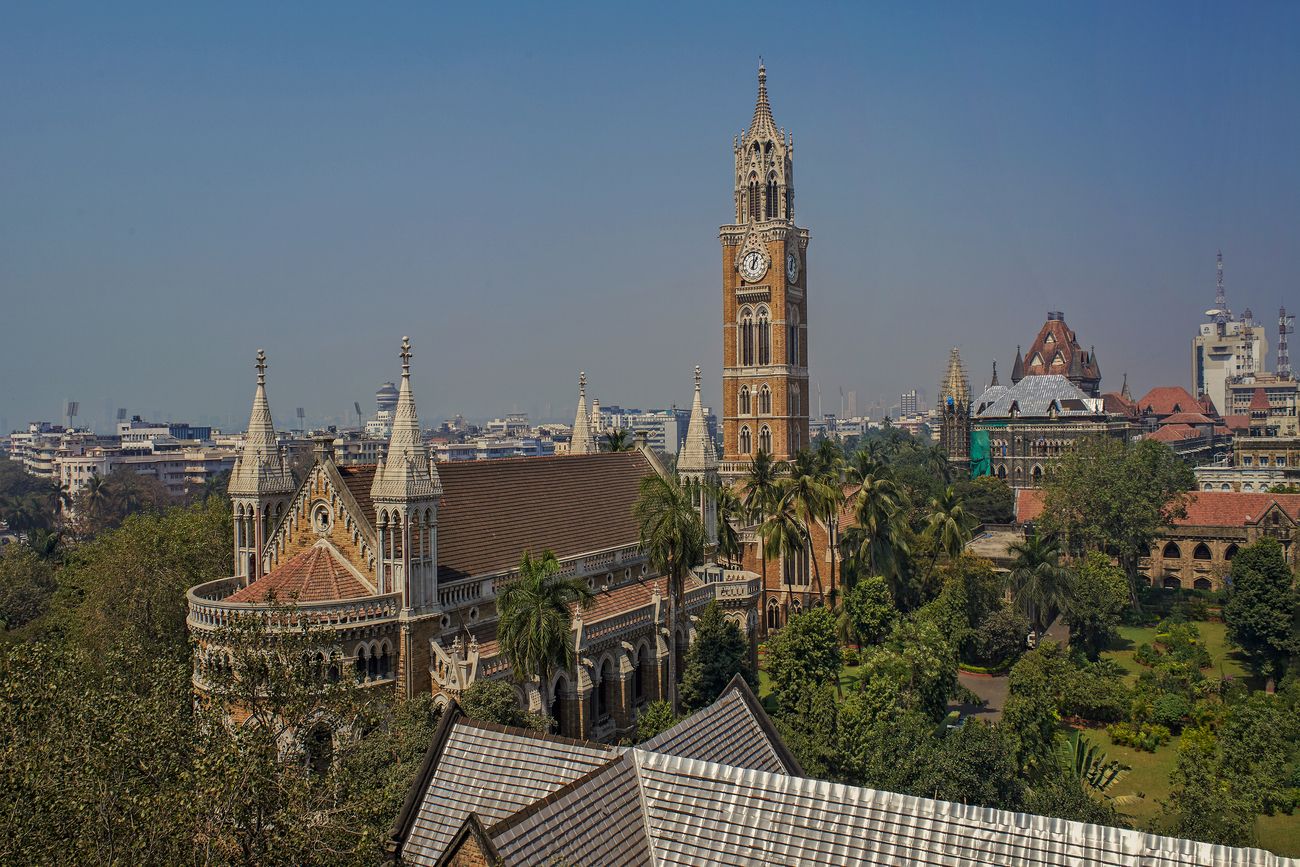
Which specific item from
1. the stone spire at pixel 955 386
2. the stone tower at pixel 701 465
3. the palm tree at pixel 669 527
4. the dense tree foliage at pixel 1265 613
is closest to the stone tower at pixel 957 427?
the stone spire at pixel 955 386

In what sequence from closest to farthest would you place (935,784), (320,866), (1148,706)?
(320,866) → (935,784) → (1148,706)

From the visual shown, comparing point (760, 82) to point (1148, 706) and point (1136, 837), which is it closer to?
point (1148, 706)

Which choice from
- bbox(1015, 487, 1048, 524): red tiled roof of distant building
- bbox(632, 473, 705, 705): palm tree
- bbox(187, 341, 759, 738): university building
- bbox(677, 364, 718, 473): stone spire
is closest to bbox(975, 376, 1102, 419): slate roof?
bbox(1015, 487, 1048, 524): red tiled roof of distant building

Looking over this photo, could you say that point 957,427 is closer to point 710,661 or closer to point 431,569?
point 710,661

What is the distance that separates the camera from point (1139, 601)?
71.1 metres

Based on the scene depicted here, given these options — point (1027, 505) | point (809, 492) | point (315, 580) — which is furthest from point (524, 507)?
point (1027, 505)

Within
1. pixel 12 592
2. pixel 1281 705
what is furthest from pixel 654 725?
pixel 12 592

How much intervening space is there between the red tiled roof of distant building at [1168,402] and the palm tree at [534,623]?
17399 cm

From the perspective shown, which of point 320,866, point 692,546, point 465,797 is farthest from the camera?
point 692,546

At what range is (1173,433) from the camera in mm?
146375

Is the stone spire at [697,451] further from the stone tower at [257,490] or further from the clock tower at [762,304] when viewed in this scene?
the stone tower at [257,490]

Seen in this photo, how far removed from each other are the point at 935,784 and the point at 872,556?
90.3 feet

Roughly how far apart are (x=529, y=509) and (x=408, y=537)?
966 centimetres

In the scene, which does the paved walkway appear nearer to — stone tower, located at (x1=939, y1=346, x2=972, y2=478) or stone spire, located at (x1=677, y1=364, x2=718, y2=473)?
stone spire, located at (x1=677, y1=364, x2=718, y2=473)
